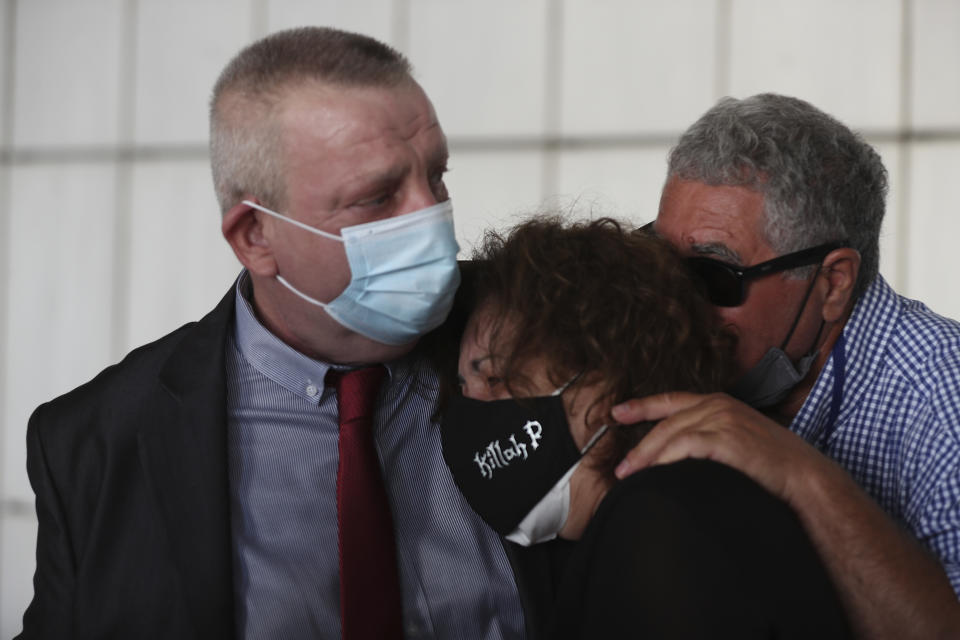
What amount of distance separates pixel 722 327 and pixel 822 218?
363 millimetres

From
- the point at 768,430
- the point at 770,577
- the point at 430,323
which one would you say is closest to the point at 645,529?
the point at 770,577

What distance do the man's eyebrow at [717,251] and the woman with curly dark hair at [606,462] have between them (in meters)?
A: 0.12

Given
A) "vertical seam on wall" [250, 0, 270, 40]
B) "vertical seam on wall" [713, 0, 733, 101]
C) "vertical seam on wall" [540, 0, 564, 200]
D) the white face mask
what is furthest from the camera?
"vertical seam on wall" [250, 0, 270, 40]

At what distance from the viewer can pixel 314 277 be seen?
1703 millimetres

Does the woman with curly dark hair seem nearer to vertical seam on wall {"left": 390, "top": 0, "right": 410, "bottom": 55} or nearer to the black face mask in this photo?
the black face mask

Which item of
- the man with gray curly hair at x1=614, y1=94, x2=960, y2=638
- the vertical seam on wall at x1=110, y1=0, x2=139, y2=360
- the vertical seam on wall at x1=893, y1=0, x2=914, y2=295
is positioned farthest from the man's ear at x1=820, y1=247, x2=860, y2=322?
the vertical seam on wall at x1=110, y1=0, x2=139, y2=360

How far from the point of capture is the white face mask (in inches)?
58.6

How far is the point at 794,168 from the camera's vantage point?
5.89 ft

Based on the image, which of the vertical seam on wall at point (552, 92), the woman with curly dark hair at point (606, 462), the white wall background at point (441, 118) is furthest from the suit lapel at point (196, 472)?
the vertical seam on wall at point (552, 92)

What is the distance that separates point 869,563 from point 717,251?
58 centimetres

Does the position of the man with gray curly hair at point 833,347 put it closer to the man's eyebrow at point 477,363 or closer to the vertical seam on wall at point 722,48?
the man's eyebrow at point 477,363

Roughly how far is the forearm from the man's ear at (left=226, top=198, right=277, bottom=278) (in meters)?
0.97

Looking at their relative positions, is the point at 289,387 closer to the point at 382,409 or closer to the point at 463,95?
the point at 382,409

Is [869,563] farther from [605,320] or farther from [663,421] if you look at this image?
[605,320]
